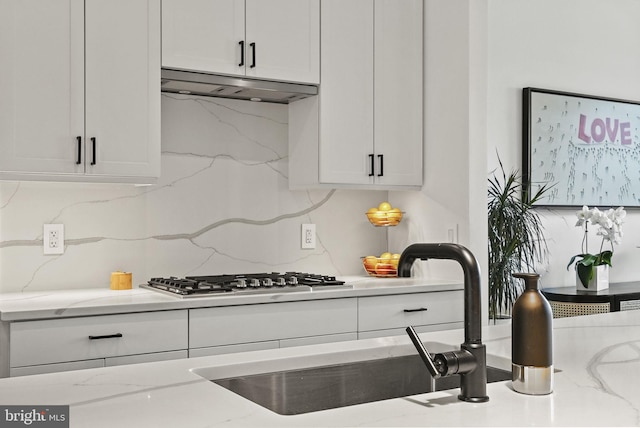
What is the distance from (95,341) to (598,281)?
3.17 metres

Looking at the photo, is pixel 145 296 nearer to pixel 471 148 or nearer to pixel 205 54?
pixel 205 54

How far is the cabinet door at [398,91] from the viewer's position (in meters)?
3.77

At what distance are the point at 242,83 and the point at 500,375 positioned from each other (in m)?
2.07

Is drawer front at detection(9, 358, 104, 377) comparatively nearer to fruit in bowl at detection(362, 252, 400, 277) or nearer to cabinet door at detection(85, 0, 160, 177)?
cabinet door at detection(85, 0, 160, 177)

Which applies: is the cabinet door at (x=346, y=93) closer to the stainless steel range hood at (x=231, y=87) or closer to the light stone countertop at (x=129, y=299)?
the stainless steel range hood at (x=231, y=87)

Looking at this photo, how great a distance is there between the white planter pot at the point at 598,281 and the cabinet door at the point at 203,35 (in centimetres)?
260

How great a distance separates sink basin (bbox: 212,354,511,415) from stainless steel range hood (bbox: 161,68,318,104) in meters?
1.86

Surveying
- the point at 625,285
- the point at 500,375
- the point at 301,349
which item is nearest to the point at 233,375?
the point at 301,349

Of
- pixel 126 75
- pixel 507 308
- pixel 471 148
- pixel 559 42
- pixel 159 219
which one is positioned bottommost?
pixel 507 308

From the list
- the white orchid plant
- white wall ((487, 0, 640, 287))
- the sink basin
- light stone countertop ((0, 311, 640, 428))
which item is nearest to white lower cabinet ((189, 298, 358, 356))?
light stone countertop ((0, 311, 640, 428))

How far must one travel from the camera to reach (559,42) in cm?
489

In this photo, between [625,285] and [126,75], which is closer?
[126,75]

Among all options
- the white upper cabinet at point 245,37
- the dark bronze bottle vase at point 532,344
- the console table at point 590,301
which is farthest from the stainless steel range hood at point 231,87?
the dark bronze bottle vase at point 532,344

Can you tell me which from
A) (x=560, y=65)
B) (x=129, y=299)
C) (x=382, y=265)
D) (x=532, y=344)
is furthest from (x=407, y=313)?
(x=560, y=65)
